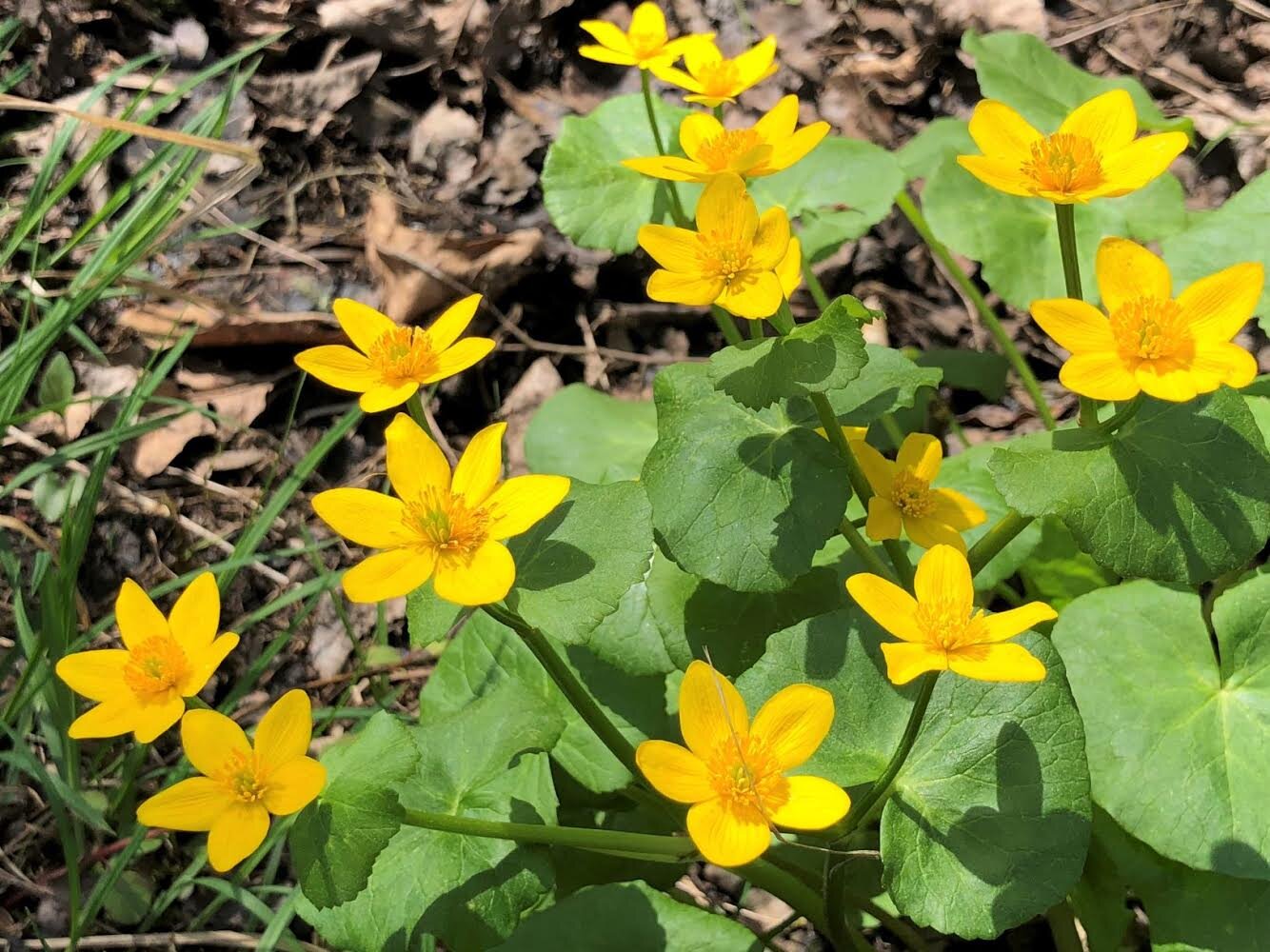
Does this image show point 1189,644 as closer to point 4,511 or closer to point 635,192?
point 635,192

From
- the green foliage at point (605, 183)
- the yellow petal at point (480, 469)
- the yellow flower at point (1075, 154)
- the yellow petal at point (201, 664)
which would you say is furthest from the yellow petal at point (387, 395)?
the green foliage at point (605, 183)

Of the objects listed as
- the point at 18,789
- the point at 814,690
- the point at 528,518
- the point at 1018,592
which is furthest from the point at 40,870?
the point at 1018,592

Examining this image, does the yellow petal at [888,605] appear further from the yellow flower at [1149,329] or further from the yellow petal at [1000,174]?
the yellow petal at [1000,174]

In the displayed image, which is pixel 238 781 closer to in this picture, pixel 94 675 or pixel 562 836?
pixel 94 675

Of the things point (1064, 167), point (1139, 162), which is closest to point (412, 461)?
point (1064, 167)

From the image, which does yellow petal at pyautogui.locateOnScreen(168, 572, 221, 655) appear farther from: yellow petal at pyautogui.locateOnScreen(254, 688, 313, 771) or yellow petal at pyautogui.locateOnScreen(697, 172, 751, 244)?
yellow petal at pyautogui.locateOnScreen(697, 172, 751, 244)
